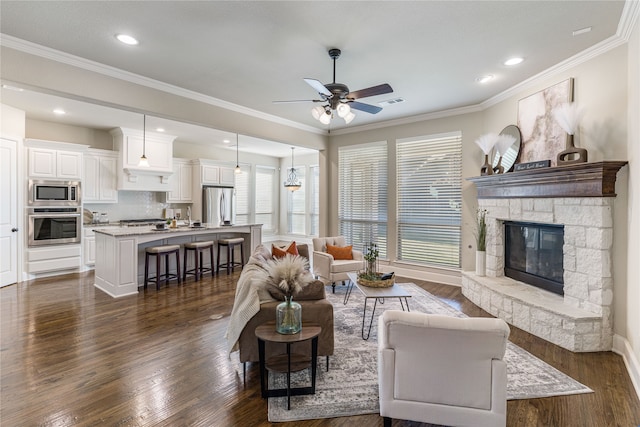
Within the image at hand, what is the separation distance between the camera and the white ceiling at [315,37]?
255 centimetres

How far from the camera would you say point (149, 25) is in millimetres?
2791

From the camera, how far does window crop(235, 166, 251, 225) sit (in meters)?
9.54

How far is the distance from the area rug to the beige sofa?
226 mm

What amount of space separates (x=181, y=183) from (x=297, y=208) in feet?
12.3

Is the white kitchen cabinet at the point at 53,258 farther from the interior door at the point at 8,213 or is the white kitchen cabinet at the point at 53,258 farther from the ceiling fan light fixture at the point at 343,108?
the ceiling fan light fixture at the point at 343,108

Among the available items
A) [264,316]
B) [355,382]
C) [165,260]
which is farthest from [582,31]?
[165,260]

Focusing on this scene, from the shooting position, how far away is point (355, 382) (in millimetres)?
2500

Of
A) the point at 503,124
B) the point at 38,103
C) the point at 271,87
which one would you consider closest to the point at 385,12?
the point at 271,87

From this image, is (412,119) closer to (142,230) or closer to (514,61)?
(514,61)

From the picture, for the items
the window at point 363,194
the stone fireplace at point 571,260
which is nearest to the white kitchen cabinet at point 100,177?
the window at point 363,194

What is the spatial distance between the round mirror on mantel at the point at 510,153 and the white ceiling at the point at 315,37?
0.61 m

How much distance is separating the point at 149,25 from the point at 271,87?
66.6 inches

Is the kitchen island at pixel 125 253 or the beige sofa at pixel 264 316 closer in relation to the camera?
the beige sofa at pixel 264 316

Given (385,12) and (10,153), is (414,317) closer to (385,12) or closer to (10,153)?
(385,12)
